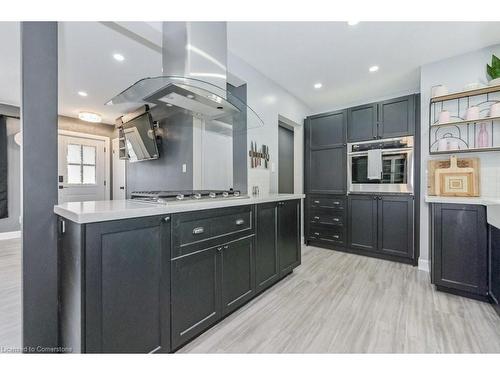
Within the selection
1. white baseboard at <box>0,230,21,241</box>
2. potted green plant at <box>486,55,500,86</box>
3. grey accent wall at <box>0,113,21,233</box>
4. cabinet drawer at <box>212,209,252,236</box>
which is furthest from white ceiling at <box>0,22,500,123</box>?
white baseboard at <box>0,230,21,241</box>

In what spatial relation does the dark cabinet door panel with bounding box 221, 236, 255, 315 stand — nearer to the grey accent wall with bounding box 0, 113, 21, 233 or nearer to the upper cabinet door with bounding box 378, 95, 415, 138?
the upper cabinet door with bounding box 378, 95, 415, 138

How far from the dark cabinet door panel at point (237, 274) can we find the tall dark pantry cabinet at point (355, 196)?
80.4 inches

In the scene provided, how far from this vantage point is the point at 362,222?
3.26 m

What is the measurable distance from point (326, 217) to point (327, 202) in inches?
9.3

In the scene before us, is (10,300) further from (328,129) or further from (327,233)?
(328,129)

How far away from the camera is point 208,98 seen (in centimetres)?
176

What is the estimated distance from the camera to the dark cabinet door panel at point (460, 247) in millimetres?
1943

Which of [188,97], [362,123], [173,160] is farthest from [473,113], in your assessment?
[173,160]
